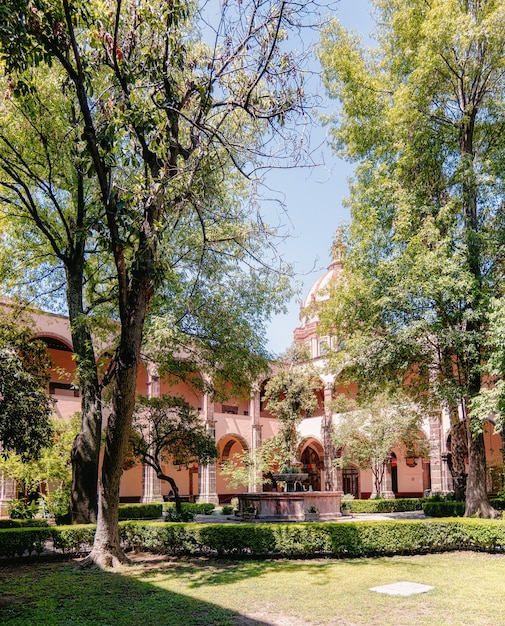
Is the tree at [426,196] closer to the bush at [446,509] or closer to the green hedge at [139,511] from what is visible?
the bush at [446,509]

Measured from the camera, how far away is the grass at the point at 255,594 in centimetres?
623

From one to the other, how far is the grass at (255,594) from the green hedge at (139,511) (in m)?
9.12

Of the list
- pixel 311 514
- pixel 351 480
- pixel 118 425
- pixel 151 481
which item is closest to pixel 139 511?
pixel 151 481

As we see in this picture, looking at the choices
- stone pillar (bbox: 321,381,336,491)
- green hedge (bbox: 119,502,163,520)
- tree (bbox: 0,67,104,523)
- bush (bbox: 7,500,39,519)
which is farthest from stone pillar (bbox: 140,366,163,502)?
tree (bbox: 0,67,104,523)

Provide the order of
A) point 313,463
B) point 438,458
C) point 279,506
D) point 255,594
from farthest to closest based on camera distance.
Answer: point 313,463 → point 438,458 → point 279,506 → point 255,594

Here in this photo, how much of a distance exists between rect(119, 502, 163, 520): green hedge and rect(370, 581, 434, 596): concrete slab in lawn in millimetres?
12955

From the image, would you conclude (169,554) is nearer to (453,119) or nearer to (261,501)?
Answer: (261,501)

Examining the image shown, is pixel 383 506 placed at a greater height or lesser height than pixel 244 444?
lesser

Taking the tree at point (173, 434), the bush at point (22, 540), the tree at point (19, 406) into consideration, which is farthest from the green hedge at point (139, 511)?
the tree at point (19, 406)

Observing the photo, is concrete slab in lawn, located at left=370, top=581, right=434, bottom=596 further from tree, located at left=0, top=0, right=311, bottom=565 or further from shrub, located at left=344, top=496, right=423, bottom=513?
shrub, located at left=344, top=496, right=423, bottom=513

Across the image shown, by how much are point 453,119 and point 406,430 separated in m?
12.5

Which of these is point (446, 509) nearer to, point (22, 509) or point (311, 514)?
point (311, 514)

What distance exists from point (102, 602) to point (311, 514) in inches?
375

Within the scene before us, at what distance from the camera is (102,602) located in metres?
7.07
